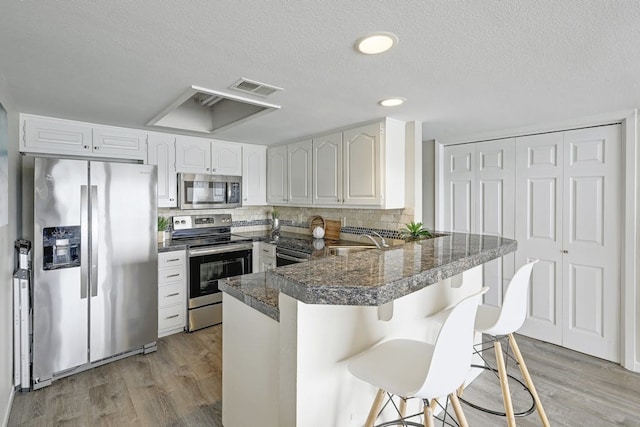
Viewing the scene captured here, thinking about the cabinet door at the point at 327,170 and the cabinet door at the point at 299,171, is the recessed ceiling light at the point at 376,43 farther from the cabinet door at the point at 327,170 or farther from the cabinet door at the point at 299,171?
the cabinet door at the point at 299,171

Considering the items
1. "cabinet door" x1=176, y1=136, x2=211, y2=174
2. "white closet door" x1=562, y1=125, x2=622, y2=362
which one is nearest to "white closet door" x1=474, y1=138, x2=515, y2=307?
"white closet door" x1=562, y1=125, x2=622, y2=362

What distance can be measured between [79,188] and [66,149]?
Result: 2.13ft

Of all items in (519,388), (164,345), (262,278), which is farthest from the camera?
(164,345)

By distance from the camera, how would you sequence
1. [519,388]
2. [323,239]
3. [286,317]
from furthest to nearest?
[323,239]
[519,388]
[286,317]

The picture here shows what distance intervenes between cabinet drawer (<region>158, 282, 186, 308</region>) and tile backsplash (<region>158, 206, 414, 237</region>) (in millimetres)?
925

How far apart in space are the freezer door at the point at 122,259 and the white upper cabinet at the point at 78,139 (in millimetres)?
565

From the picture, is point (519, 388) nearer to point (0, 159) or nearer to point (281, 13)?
point (281, 13)

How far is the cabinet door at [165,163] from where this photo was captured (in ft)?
11.1

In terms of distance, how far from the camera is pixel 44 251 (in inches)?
93.7

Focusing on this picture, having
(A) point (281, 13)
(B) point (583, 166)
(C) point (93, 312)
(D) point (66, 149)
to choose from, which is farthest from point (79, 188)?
(B) point (583, 166)

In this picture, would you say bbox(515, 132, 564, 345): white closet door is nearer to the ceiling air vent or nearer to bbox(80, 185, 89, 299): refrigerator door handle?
the ceiling air vent

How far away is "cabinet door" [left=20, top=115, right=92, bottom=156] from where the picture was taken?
2658 mm

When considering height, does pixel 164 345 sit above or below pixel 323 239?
below

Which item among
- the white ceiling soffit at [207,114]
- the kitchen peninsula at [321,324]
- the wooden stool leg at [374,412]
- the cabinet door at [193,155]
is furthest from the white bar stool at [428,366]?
the cabinet door at [193,155]
